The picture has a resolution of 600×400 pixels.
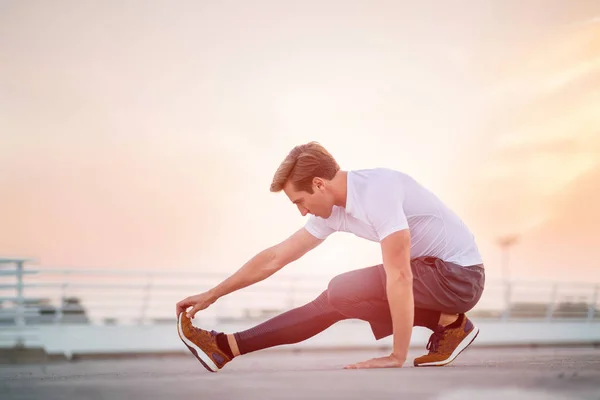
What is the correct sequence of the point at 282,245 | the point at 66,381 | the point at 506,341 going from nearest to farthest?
the point at 66,381
the point at 282,245
the point at 506,341

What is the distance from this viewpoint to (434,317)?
3.62 metres

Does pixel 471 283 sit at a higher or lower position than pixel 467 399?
higher

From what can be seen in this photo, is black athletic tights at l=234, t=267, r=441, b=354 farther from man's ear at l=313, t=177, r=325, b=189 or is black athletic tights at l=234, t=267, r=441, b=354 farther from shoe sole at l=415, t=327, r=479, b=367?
man's ear at l=313, t=177, r=325, b=189

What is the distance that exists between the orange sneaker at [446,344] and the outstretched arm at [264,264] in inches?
29.4

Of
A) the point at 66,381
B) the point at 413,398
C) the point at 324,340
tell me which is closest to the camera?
the point at 413,398

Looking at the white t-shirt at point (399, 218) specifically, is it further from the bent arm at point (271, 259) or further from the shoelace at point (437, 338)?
the shoelace at point (437, 338)

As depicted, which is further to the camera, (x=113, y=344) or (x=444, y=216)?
(x=113, y=344)

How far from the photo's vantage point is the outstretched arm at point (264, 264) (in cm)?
371

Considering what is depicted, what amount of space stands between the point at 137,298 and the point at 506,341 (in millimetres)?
6085

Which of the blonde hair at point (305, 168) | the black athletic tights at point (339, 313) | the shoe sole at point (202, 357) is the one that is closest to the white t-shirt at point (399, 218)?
the blonde hair at point (305, 168)

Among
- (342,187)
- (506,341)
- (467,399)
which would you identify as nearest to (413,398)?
(467,399)

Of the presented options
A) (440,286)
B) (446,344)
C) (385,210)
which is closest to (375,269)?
(440,286)

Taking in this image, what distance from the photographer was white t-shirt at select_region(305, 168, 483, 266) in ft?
10.3

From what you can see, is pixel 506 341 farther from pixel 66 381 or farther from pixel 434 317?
pixel 66 381
